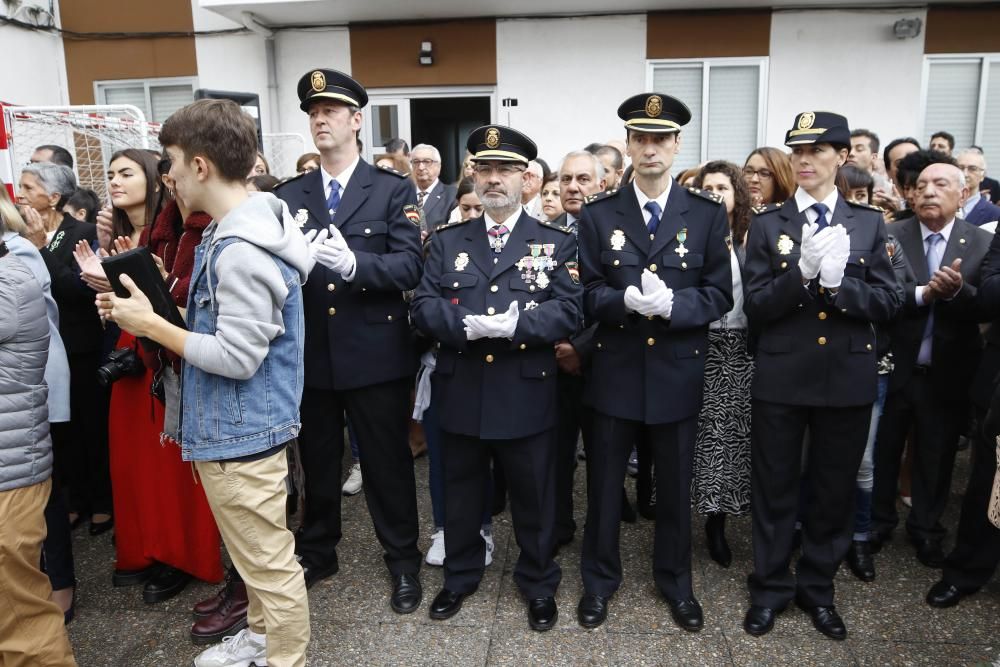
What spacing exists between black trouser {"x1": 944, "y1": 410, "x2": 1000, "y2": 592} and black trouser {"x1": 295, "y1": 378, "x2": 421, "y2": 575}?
8.37 ft

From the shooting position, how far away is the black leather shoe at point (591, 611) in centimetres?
312

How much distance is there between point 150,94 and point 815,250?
10035 millimetres

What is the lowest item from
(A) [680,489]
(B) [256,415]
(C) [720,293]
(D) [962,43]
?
(A) [680,489]

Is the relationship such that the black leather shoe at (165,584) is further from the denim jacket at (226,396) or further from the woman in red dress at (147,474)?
the denim jacket at (226,396)

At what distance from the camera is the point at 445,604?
3.23m

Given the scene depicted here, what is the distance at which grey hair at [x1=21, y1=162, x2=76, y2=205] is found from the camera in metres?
4.17

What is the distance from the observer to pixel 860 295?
9.32ft

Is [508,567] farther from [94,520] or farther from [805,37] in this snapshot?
[805,37]

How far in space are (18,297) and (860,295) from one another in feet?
10.4

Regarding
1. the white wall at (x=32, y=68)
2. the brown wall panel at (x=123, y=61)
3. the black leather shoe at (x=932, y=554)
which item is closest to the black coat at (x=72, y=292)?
the black leather shoe at (x=932, y=554)

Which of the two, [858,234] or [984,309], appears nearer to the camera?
[858,234]

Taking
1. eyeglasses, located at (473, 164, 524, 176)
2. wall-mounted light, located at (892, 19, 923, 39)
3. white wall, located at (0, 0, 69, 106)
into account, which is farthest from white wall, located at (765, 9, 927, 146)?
white wall, located at (0, 0, 69, 106)

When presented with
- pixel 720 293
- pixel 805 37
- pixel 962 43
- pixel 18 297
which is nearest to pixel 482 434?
pixel 720 293

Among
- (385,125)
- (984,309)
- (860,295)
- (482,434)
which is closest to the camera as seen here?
(860,295)
